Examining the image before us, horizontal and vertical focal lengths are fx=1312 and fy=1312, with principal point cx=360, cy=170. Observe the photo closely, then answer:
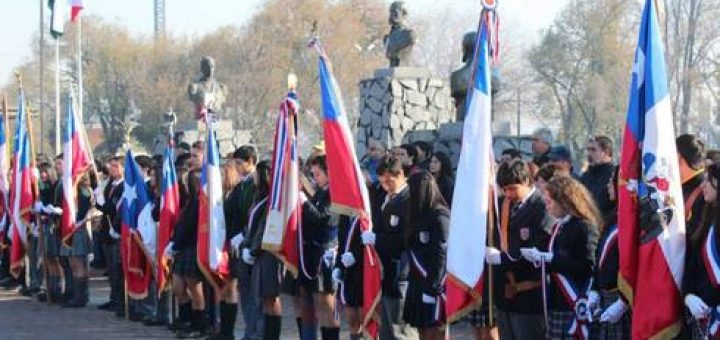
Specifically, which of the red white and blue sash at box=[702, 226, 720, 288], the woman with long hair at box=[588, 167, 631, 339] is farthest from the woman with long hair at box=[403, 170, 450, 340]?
the red white and blue sash at box=[702, 226, 720, 288]

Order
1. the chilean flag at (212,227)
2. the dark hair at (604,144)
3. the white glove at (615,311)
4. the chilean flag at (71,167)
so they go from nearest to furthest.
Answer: the white glove at (615,311)
the dark hair at (604,144)
the chilean flag at (212,227)
the chilean flag at (71,167)

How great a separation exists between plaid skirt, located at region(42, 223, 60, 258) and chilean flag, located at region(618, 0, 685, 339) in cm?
1112

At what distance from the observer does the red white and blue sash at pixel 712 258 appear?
6.91m

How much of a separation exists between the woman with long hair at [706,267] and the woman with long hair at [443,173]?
431cm

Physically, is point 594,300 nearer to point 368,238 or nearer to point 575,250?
point 575,250

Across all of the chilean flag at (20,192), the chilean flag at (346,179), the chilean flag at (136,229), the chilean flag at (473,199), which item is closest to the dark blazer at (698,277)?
the chilean flag at (473,199)

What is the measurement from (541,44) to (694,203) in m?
47.4

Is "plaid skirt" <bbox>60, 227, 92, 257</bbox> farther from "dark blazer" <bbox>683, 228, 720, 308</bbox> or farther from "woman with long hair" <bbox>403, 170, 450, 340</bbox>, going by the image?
"dark blazer" <bbox>683, 228, 720, 308</bbox>

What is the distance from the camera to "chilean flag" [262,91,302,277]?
11297 millimetres

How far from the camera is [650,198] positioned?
729cm

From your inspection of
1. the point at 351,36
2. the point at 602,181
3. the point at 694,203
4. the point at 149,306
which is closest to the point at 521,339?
the point at 694,203

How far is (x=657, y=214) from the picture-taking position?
7254 mm

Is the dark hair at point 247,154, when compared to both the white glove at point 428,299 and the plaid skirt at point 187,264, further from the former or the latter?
the white glove at point 428,299

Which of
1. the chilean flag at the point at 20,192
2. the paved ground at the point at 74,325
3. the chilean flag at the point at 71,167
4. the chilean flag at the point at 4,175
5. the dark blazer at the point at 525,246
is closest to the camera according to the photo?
the dark blazer at the point at 525,246
